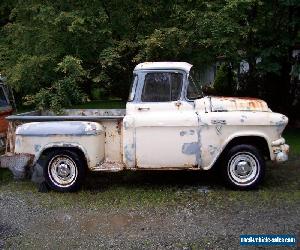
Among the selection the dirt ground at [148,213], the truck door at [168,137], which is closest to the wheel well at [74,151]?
the dirt ground at [148,213]

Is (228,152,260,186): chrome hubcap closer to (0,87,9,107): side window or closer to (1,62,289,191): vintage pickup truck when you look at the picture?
(1,62,289,191): vintage pickup truck

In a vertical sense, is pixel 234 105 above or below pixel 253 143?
above

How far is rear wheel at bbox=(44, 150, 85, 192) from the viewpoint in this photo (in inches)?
316

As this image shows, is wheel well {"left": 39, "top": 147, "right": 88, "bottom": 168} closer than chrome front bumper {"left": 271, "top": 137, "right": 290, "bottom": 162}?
No

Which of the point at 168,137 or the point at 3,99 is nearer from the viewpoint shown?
the point at 168,137

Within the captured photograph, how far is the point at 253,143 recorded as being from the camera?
26.6ft

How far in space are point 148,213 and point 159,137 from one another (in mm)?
1387

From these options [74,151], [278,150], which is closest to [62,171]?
[74,151]

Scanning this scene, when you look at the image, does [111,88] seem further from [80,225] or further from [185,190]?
[80,225]

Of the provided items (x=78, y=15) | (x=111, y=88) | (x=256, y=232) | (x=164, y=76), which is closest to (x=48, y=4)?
(x=78, y=15)

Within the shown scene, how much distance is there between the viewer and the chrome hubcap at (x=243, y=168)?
7902mm

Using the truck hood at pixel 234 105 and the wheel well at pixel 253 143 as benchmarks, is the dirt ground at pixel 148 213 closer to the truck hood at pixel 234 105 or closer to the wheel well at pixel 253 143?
the wheel well at pixel 253 143

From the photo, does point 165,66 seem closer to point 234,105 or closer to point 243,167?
point 234,105

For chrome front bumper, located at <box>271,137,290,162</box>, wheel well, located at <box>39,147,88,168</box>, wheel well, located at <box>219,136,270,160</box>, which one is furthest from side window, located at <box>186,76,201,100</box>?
wheel well, located at <box>39,147,88,168</box>
